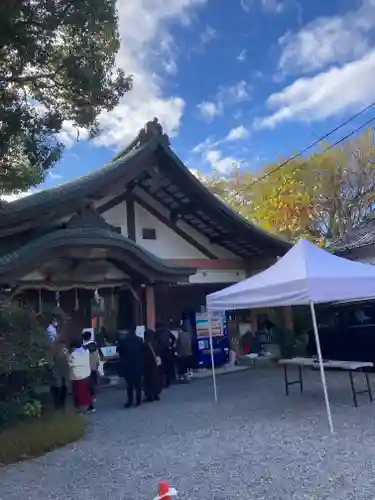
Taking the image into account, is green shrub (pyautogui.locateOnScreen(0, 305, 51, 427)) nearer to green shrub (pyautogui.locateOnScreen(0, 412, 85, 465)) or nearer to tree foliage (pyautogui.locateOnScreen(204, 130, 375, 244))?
green shrub (pyautogui.locateOnScreen(0, 412, 85, 465))

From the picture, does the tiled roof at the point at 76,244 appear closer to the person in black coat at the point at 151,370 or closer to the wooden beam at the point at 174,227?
the person in black coat at the point at 151,370

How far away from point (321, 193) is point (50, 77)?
18.2 m

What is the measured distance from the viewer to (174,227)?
14.4 m

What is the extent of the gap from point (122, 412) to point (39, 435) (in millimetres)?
2356

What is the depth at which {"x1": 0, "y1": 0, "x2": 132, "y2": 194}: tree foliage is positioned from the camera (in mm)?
7859

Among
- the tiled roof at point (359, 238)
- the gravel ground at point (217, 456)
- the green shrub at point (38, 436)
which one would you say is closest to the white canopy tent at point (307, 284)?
the gravel ground at point (217, 456)

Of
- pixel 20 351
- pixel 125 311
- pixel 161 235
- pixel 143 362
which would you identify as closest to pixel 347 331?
pixel 161 235

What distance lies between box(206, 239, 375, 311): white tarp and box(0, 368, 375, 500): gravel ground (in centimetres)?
179

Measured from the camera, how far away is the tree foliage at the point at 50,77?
7.86 metres

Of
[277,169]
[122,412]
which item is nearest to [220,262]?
[122,412]

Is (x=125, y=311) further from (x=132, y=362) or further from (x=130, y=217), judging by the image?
(x=132, y=362)

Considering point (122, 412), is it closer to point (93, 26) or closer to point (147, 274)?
point (147, 274)

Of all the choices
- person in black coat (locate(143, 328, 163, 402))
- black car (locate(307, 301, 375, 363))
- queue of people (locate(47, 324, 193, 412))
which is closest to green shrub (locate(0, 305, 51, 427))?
queue of people (locate(47, 324, 193, 412))

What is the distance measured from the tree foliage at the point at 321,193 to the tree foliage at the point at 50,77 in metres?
16.8
